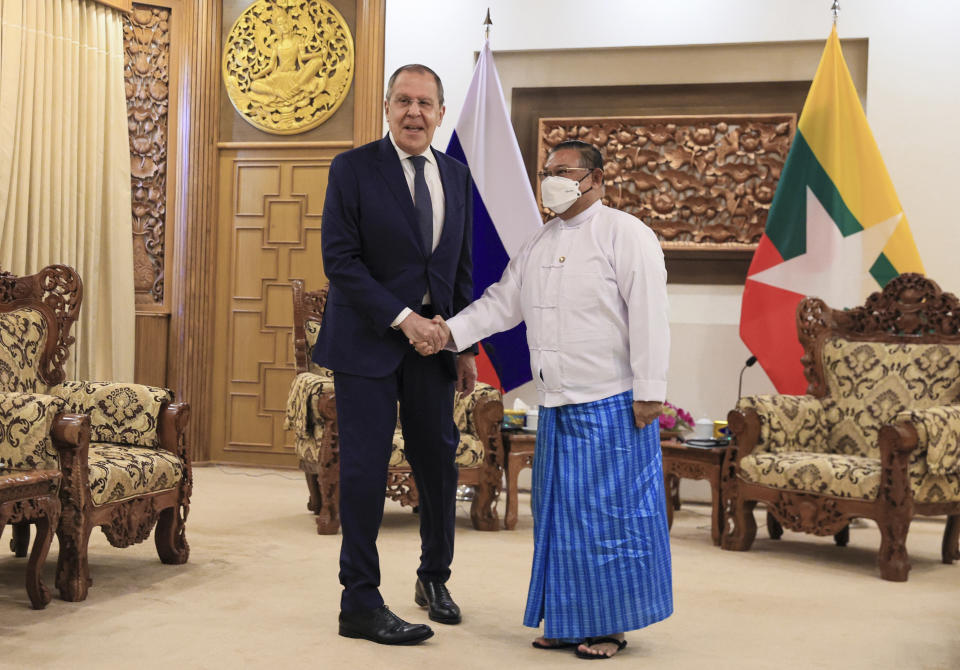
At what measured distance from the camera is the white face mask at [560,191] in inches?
98.3

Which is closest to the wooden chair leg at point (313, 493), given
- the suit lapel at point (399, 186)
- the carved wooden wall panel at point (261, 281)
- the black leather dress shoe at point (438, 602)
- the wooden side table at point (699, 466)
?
the carved wooden wall panel at point (261, 281)

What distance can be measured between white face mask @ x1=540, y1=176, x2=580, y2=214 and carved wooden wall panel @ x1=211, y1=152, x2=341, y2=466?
349 cm

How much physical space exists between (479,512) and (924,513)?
1.71 meters

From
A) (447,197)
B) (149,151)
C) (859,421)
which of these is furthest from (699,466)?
(149,151)

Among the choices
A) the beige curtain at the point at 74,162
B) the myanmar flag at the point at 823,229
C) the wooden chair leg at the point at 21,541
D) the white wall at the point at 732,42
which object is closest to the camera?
the wooden chair leg at the point at 21,541

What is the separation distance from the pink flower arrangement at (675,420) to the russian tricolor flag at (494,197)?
2.82 ft

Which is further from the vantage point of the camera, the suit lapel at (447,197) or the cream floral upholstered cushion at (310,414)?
the cream floral upholstered cushion at (310,414)

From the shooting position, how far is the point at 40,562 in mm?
2811

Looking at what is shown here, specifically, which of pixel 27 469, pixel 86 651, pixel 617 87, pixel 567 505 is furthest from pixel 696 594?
pixel 617 87

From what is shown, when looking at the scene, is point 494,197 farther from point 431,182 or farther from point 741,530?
point 431,182

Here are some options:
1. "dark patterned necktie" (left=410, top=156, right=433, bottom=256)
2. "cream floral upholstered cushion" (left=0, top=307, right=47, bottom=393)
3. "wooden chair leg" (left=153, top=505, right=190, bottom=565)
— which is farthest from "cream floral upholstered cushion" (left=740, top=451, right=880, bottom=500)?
"cream floral upholstered cushion" (left=0, top=307, right=47, bottom=393)

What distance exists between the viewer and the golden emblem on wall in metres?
5.86

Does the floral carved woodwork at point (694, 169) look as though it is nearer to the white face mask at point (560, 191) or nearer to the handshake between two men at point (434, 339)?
the white face mask at point (560, 191)

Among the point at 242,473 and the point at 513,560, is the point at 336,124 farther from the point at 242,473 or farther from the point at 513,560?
the point at 513,560
